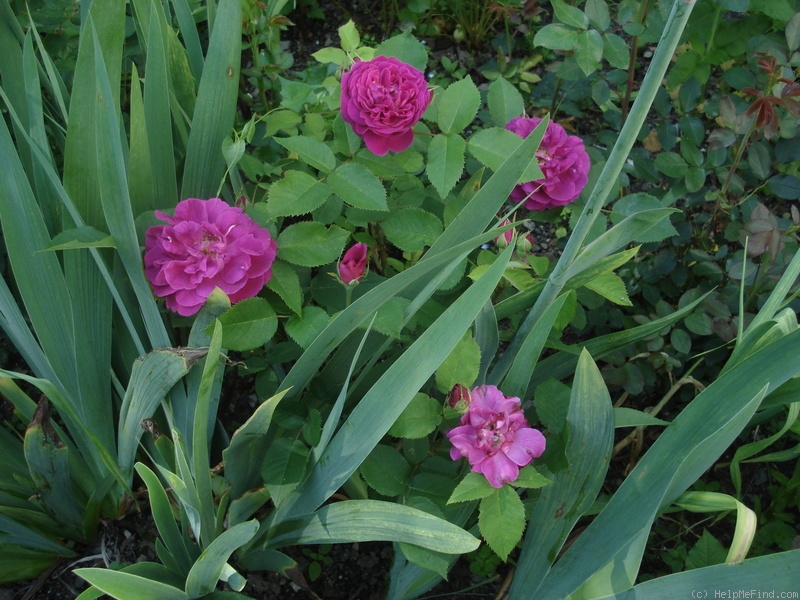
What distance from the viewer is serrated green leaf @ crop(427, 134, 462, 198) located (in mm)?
1006

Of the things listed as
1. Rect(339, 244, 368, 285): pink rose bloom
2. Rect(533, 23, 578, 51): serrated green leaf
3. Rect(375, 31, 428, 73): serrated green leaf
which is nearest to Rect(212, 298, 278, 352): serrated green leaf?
Rect(339, 244, 368, 285): pink rose bloom

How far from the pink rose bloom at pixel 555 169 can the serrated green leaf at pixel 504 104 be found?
0.18 feet

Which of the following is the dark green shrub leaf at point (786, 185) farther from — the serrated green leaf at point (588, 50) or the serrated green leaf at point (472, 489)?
the serrated green leaf at point (472, 489)

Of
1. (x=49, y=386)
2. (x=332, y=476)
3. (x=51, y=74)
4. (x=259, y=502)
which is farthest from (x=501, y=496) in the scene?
(x=51, y=74)

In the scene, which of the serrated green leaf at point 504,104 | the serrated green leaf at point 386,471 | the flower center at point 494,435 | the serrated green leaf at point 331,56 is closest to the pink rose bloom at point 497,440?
the flower center at point 494,435

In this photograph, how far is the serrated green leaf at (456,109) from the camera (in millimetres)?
1048

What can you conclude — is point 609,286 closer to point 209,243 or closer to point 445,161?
point 445,161

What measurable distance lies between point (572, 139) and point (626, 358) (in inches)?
20.8

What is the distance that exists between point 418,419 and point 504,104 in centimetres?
55

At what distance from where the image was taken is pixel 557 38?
4.07 feet

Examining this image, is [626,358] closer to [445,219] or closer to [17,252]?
[445,219]

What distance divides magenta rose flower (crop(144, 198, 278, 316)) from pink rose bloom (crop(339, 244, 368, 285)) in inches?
3.7

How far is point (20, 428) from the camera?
1.37 meters

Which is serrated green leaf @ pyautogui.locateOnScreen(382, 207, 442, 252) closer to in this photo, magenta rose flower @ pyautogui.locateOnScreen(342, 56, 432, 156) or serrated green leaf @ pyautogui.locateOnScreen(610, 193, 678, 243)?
magenta rose flower @ pyautogui.locateOnScreen(342, 56, 432, 156)
